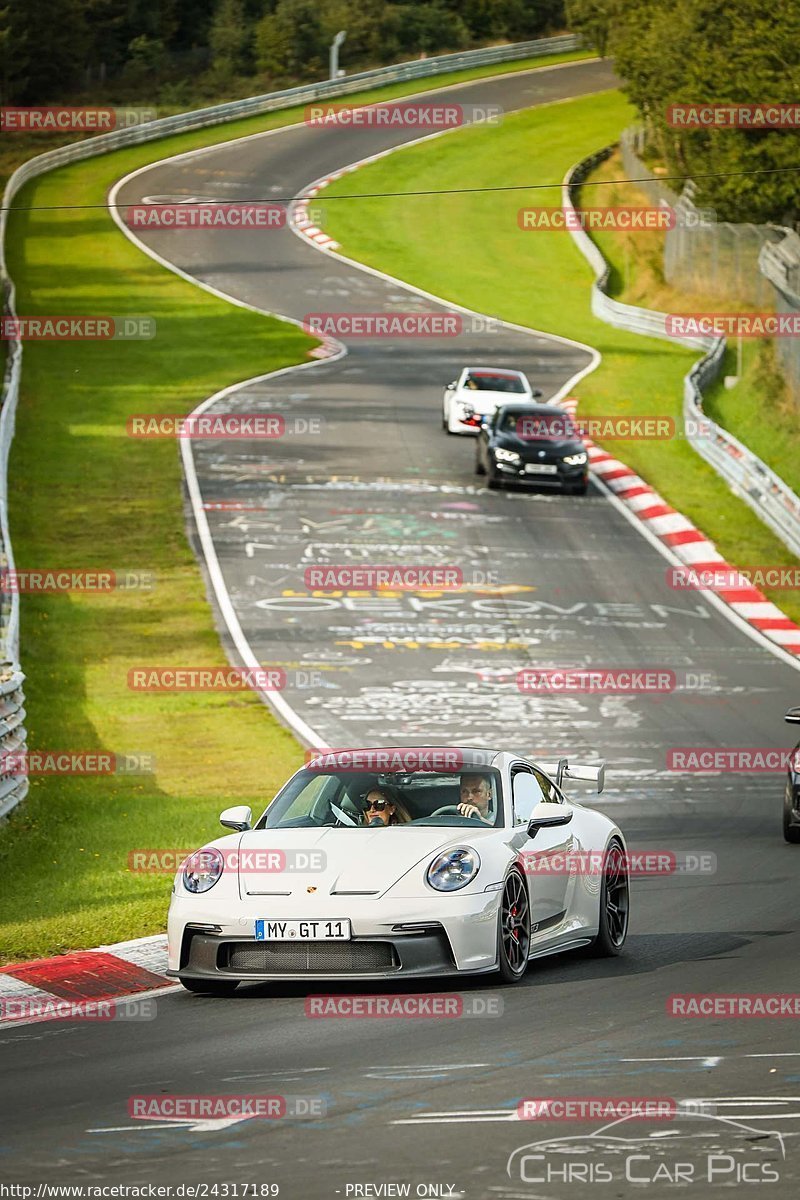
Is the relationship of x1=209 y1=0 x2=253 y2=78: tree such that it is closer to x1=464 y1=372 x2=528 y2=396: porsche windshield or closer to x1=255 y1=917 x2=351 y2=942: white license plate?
x1=464 y1=372 x2=528 y2=396: porsche windshield

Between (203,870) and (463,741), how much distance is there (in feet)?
38.1

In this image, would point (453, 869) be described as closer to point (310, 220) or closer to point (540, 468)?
point (540, 468)

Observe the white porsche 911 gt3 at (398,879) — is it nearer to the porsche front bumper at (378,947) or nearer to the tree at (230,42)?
the porsche front bumper at (378,947)

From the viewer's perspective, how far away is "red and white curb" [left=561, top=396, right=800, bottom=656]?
28.7 meters

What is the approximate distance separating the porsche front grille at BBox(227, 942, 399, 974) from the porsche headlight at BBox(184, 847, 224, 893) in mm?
558

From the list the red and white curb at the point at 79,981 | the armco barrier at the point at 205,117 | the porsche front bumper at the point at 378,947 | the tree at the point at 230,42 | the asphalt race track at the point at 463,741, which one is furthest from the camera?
the tree at the point at 230,42

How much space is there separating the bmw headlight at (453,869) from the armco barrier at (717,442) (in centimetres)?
2356

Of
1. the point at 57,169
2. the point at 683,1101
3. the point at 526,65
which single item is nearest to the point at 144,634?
the point at 683,1101

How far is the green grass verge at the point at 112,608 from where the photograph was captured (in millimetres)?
15422

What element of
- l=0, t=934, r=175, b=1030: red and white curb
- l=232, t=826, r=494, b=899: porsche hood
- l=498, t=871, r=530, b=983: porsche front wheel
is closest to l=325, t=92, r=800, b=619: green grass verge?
l=0, t=934, r=175, b=1030: red and white curb

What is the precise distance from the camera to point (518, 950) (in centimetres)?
1057

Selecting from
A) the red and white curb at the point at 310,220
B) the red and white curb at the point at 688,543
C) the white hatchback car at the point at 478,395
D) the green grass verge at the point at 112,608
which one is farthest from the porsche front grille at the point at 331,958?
the red and white curb at the point at 310,220

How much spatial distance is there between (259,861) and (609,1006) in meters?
1.98

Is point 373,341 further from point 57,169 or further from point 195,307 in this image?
point 57,169
